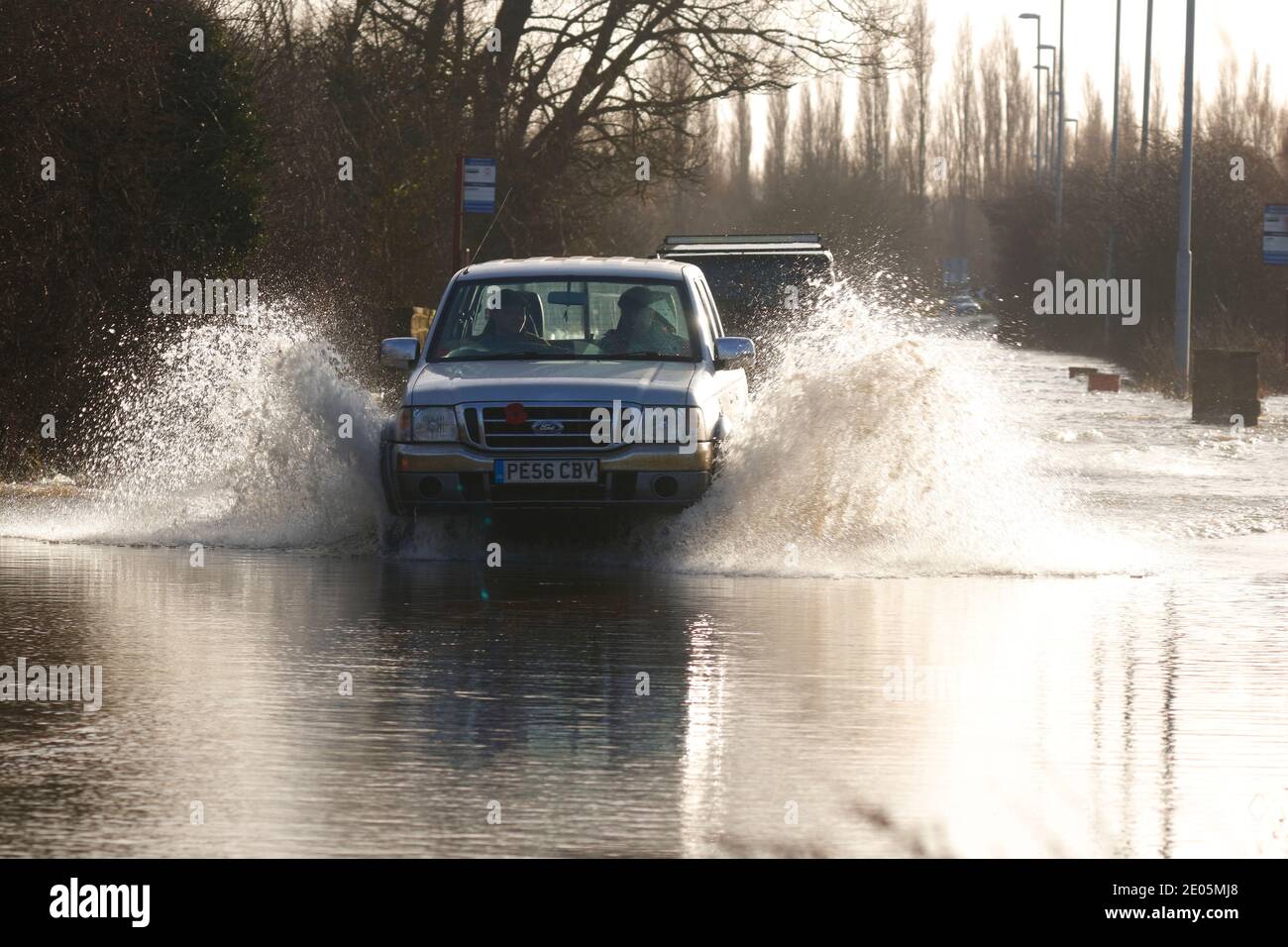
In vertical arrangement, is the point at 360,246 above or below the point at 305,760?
above

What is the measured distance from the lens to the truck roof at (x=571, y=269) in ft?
49.7

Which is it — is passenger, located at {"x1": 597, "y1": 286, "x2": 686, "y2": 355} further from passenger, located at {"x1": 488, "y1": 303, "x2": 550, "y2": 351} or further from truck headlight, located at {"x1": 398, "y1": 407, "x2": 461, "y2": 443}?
truck headlight, located at {"x1": 398, "y1": 407, "x2": 461, "y2": 443}

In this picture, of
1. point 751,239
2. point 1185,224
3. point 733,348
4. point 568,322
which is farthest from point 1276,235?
point 733,348

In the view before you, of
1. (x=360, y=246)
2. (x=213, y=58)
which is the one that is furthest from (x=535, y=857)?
(x=360, y=246)

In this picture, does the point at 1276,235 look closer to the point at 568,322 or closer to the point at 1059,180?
the point at 568,322

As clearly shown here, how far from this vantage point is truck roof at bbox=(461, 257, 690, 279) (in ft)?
49.7

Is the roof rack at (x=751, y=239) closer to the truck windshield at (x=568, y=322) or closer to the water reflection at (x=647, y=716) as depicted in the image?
the truck windshield at (x=568, y=322)

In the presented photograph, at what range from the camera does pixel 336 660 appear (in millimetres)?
9883

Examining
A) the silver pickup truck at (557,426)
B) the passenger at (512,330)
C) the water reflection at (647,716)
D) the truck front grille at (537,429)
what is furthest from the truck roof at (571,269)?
the water reflection at (647,716)

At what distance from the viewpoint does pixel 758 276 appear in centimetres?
2250

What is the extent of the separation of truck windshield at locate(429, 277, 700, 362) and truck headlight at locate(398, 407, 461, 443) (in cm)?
97
